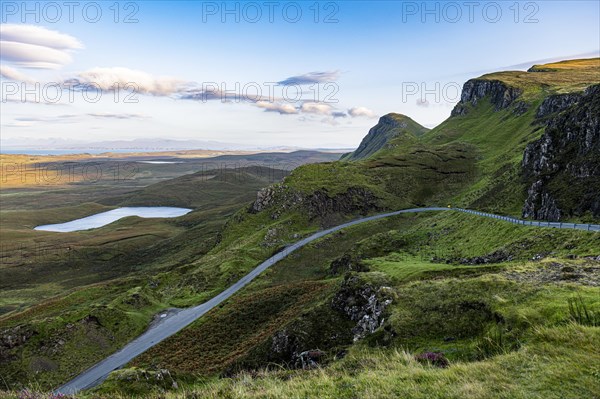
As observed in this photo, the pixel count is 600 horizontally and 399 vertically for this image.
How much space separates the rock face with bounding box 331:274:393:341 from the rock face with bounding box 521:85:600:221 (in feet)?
132

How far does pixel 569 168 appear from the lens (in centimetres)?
6806

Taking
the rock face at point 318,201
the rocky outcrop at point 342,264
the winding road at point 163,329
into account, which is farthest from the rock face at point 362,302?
the rock face at point 318,201

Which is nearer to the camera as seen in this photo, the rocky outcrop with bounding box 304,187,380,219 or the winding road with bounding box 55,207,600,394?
the winding road with bounding box 55,207,600,394

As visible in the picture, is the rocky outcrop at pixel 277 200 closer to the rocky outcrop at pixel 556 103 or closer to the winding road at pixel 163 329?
the winding road at pixel 163 329

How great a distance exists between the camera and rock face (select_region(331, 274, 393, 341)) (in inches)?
1209

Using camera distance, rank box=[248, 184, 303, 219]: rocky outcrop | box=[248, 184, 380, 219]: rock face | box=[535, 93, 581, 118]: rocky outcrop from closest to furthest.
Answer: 1. box=[248, 184, 380, 219]: rock face
2. box=[248, 184, 303, 219]: rocky outcrop
3. box=[535, 93, 581, 118]: rocky outcrop

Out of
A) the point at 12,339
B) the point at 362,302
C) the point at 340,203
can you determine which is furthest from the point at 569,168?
the point at 12,339

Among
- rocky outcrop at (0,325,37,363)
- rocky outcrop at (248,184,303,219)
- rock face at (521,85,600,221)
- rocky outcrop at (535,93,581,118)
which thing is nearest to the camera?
rocky outcrop at (0,325,37,363)

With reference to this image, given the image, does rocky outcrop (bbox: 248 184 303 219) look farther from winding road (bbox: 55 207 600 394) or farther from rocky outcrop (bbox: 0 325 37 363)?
rocky outcrop (bbox: 0 325 37 363)

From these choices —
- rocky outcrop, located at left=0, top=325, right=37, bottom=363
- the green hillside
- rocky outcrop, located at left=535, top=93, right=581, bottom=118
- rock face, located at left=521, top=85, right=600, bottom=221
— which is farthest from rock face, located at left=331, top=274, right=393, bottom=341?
rocky outcrop, located at left=535, top=93, right=581, bottom=118

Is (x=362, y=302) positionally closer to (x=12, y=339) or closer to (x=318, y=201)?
(x=12, y=339)

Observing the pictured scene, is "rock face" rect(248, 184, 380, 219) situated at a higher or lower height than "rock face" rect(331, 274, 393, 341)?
higher

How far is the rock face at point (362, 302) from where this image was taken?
1209 inches

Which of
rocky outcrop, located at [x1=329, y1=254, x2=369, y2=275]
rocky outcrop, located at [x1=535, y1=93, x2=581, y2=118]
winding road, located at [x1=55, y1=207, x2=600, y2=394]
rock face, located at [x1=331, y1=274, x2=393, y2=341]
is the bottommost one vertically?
winding road, located at [x1=55, y1=207, x2=600, y2=394]
